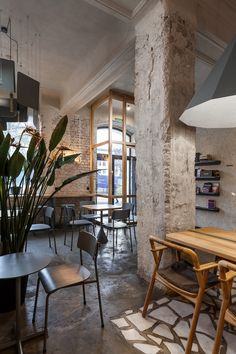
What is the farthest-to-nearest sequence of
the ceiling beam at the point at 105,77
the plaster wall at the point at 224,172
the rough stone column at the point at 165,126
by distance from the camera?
1. the plaster wall at the point at 224,172
2. the ceiling beam at the point at 105,77
3. the rough stone column at the point at 165,126

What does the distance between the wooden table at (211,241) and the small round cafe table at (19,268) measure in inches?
49.7

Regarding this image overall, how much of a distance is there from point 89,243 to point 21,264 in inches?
26.5

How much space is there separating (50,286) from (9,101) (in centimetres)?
272

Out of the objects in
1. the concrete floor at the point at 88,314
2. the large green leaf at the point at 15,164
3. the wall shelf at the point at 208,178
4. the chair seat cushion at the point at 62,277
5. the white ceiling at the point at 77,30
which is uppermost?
the white ceiling at the point at 77,30

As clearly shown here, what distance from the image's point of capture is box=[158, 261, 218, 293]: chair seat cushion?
1.85 m

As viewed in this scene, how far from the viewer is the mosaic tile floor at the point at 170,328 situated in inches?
70.3

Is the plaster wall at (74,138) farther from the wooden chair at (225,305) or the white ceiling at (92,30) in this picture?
the wooden chair at (225,305)

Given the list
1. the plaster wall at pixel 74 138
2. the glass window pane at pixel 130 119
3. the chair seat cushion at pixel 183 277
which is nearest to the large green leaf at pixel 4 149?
the chair seat cushion at pixel 183 277

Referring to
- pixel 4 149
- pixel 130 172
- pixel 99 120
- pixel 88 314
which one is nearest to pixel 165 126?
pixel 4 149

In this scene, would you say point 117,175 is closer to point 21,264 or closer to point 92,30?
point 92,30

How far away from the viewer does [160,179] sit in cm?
269

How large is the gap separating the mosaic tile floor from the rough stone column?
64 cm

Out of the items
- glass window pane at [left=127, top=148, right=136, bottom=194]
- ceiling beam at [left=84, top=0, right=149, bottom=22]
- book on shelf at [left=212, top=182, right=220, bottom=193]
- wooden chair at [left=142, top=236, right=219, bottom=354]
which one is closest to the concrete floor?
wooden chair at [left=142, top=236, right=219, bottom=354]

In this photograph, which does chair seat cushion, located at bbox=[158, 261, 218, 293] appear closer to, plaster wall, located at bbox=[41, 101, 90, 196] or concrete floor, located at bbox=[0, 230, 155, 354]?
concrete floor, located at bbox=[0, 230, 155, 354]
